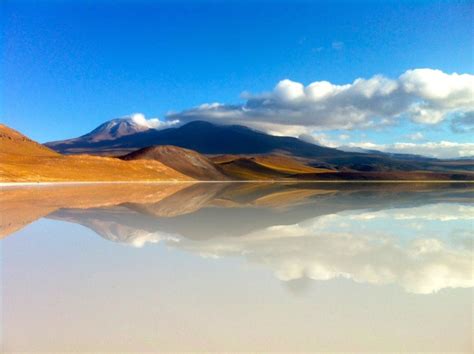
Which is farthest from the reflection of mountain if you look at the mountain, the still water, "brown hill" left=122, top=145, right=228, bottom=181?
"brown hill" left=122, top=145, right=228, bottom=181

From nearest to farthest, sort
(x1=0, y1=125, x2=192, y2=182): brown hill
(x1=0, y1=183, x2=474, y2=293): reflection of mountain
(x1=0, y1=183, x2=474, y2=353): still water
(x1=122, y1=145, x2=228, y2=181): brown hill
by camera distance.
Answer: (x1=0, y1=183, x2=474, y2=353): still water, (x1=0, y1=183, x2=474, y2=293): reflection of mountain, (x1=0, y1=125, x2=192, y2=182): brown hill, (x1=122, y1=145, x2=228, y2=181): brown hill

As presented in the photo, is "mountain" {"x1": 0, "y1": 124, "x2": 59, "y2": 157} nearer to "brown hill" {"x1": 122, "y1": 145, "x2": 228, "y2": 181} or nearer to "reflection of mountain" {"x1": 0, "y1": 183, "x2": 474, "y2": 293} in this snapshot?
"brown hill" {"x1": 122, "y1": 145, "x2": 228, "y2": 181}

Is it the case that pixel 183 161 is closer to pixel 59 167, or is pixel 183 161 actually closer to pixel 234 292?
pixel 59 167

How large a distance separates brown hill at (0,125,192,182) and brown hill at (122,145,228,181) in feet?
45.4

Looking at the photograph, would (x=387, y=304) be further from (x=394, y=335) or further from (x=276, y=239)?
(x=276, y=239)

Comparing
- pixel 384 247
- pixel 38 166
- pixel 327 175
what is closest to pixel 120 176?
pixel 38 166

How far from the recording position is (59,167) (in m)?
92.1

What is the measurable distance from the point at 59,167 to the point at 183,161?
193ft

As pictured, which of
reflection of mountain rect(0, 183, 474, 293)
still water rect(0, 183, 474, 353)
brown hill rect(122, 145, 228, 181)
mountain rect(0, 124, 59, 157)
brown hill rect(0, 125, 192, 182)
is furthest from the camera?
brown hill rect(122, 145, 228, 181)

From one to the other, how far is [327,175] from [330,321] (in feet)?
498

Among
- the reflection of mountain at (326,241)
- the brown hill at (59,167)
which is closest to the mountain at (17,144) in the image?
the brown hill at (59,167)

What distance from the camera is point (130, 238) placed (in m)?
14.1

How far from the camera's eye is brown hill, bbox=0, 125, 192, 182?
77.2m

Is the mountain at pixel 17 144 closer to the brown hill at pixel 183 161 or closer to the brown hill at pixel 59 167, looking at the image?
the brown hill at pixel 59 167
